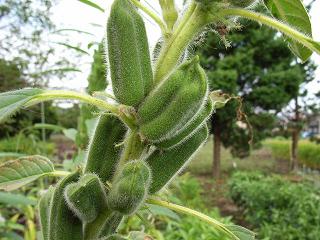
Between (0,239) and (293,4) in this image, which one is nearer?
(293,4)

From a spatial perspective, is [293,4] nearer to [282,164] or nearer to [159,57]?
[159,57]

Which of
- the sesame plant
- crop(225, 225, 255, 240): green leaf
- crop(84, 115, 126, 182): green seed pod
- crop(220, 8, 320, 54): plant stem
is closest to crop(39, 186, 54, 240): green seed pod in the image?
the sesame plant

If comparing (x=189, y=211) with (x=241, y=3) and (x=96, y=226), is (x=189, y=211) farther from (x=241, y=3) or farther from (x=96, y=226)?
(x=241, y=3)

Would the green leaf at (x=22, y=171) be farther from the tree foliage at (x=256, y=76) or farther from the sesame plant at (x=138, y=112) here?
the tree foliage at (x=256, y=76)

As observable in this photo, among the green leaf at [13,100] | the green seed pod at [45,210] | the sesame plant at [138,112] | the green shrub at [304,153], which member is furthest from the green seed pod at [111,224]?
the green shrub at [304,153]

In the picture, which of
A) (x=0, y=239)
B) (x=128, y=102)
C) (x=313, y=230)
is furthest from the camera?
(x=313, y=230)

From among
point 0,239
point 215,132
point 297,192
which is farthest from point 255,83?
point 0,239

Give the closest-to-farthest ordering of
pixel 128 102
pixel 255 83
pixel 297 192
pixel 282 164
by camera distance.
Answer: pixel 128 102 → pixel 297 192 → pixel 255 83 → pixel 282 164
